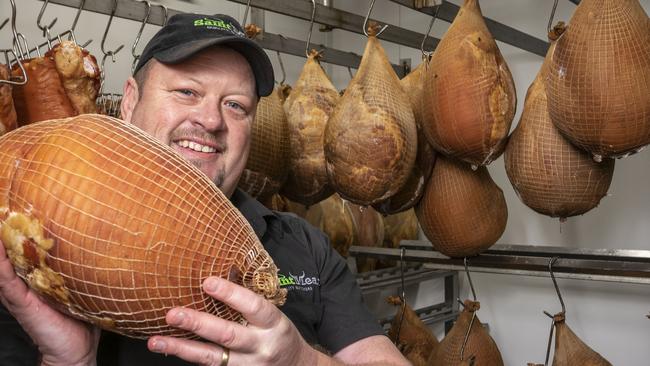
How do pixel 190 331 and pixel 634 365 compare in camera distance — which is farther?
pixel 634 365

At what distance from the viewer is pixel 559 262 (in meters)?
2.28

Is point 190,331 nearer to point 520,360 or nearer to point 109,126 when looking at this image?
point 109,126

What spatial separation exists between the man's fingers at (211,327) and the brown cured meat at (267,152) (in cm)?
115

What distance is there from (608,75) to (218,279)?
1.35 meters

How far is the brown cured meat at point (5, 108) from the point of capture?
1.31 metres

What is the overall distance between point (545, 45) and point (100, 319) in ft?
8.66

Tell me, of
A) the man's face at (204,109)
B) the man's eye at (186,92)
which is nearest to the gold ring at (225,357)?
the man's face at (204,109)

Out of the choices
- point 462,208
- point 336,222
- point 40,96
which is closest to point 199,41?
point 40,96

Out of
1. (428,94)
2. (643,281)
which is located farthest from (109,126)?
(643,281)

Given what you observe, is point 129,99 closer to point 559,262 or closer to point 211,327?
point 211,327

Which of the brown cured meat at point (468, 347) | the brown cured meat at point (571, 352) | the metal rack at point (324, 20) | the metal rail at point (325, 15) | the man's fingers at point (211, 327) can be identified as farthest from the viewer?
the brown cured meat at point (468, 347)

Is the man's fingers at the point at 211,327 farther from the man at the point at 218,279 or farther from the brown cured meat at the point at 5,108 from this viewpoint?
the brown cured meat at the point at 5,108

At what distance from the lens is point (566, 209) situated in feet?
6.72

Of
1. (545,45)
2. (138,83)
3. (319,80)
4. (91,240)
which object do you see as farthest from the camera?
(545,45)
